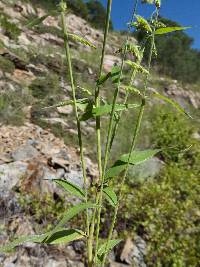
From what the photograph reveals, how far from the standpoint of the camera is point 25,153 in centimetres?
630

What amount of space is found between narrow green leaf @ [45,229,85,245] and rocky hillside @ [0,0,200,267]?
0.15m

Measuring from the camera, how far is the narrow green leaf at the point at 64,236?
1.08 m

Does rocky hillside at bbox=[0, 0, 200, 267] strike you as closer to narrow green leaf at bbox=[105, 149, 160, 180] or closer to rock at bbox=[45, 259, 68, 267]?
rock at bbox=[45, 259, 68, 267]

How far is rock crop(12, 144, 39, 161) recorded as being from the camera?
241 inches

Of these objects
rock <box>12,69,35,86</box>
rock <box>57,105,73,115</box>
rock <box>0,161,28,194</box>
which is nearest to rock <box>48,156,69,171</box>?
rock <box>0,161,28,194</box>

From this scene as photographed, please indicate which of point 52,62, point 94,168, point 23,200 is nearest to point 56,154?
point 94,168

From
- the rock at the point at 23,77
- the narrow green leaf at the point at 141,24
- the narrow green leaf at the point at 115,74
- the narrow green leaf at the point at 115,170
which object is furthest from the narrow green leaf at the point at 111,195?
the rock at the point at 23,77

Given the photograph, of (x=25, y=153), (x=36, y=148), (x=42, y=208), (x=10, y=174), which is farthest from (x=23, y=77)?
(x=42, y=208)

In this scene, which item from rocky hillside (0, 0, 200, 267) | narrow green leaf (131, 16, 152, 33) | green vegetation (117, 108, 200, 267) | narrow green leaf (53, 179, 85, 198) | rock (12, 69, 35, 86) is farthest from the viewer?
rock (12, 69, 35, 86)

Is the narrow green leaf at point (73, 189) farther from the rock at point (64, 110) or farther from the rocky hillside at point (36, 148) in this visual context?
the rock at point (64, 110)

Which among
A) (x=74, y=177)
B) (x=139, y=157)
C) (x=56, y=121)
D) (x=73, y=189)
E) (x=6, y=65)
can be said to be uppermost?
(x=139, y=157)

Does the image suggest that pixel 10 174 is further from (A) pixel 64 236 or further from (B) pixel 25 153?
(A) pixel 64 236

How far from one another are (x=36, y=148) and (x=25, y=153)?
304 millimetres

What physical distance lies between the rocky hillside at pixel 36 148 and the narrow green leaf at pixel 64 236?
15 cm
